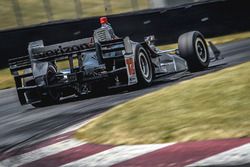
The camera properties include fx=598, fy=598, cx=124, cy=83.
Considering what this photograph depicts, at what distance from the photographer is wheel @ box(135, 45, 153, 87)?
10.1 meters

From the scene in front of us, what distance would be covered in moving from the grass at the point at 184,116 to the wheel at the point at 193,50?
2999 mm

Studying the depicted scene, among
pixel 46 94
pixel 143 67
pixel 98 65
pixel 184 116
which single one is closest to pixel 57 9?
pixel 46 94

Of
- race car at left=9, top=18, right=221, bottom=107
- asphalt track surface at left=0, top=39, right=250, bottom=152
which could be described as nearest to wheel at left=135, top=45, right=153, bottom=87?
race car at left=9, top=18, right=221, bottom=107

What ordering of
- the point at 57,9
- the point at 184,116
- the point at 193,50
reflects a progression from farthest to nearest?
the point at 57,9
the point at 193,50
the point at 184,116

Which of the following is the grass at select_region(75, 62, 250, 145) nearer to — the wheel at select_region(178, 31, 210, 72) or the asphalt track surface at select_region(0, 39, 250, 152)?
the asphalt track surface at select_region(0, 39, 250, 152)

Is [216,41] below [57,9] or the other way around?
below

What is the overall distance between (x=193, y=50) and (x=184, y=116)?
16.8ft

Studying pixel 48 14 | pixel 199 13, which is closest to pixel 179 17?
pixel 199 13

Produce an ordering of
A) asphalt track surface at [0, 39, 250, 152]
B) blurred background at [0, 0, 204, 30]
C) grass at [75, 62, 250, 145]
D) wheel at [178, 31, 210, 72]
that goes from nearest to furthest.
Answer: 1. grass at [75, 62, 250, 145]
2. asphalt track surface at [0, 39, 250, 152]
3. wheel at [178, 31, 210, 72]
4. blurred background at [0, 0, 204, 30]

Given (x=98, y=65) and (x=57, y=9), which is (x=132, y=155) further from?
(x=57, y=9)

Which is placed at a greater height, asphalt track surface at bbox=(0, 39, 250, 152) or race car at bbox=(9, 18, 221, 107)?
race car at bbox=(9, 18, 221, 107)

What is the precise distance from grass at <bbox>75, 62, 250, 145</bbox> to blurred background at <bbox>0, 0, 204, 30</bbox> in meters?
12.1

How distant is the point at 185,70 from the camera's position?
11.4 meters

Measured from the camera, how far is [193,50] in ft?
36.3
